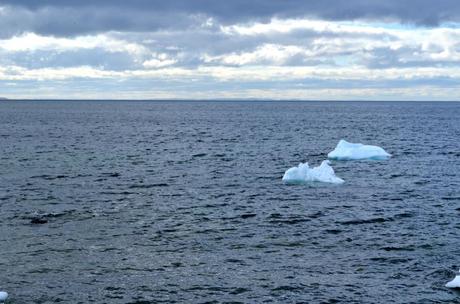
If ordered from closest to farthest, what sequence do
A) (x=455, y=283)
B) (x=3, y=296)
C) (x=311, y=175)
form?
1. (x=3, y=296)
2. (x=455, y=283)
3. (x=311, y=175)

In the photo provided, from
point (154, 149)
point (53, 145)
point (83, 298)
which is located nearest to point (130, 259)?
point (83, 298)

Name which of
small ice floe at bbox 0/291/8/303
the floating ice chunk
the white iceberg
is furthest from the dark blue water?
the white iceberg

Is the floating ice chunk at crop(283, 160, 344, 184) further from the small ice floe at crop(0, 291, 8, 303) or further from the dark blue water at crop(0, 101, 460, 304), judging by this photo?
the small ice floe at crop(0, 291, 8, 303)

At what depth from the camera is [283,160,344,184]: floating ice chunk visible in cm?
4025

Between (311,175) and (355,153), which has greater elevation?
(355,153)

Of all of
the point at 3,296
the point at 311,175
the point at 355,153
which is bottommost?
the point at 3,296

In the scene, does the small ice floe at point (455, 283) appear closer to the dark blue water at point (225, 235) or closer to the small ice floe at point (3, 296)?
the dark blue water at point (225, 235)

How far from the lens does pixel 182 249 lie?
23781mm

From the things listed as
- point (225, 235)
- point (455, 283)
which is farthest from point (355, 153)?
point (455, 283)

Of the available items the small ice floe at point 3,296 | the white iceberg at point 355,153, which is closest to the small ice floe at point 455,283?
the small ice floe at point 3,296

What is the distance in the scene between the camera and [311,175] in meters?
40.3

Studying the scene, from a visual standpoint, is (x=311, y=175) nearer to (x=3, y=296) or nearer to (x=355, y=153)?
(x=355, y=153)

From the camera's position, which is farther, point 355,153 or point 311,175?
point 355,153

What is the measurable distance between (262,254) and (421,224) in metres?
9.75
